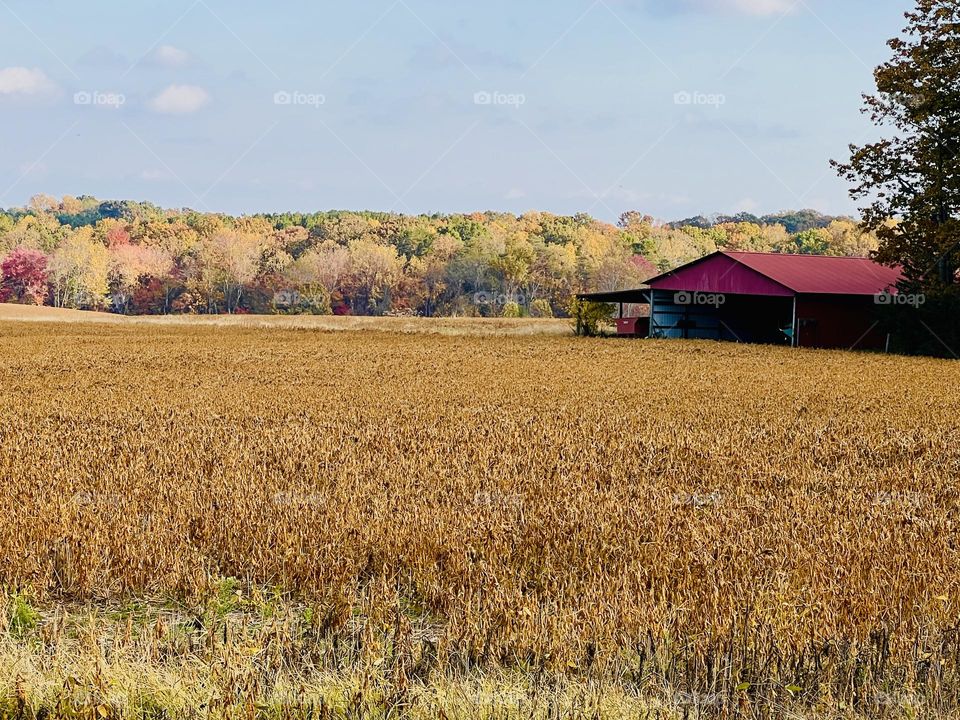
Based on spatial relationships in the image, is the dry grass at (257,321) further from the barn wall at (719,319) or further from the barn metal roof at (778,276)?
the barn metal roof at (778,276)

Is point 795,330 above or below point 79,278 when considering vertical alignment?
below

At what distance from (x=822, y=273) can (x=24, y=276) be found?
99.3m

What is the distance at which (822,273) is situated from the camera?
126 feet

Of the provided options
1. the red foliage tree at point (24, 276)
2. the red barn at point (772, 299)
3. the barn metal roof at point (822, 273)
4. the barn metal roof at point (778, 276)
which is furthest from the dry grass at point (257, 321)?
the red foliage tree at point (24, 276)

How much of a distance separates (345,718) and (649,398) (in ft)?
42.9

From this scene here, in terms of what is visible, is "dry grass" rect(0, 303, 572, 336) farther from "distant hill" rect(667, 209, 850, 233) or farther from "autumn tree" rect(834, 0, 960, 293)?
"distant hill" rect(667, 209, 850, 233)

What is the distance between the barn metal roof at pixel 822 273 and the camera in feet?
118

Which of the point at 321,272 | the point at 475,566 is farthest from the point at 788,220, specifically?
the point at 475,566

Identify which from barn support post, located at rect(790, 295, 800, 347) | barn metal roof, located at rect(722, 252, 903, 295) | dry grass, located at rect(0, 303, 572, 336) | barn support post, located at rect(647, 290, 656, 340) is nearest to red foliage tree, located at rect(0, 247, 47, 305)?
dry grass, located at rect(0, 303, 572, 336)

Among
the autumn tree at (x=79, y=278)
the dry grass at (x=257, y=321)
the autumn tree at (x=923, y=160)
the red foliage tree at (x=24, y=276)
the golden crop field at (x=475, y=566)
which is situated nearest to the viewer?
the golden crop field at (x=475, y=566)

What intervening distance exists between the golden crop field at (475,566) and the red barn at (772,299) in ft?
78.3

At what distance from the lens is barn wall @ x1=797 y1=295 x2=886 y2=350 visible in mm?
35594

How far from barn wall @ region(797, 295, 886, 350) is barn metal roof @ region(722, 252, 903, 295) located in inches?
20.2

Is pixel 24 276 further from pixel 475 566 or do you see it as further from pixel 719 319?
pixel 475 566
